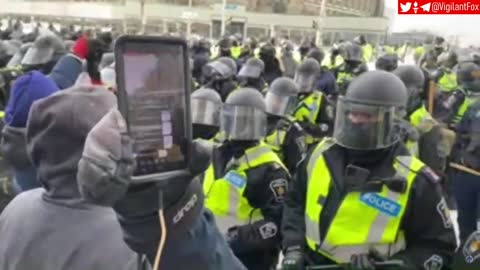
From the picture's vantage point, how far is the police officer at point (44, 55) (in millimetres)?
6920

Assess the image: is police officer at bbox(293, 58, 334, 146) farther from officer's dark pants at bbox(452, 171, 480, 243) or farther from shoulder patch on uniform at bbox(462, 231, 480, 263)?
shoulder patch on uniform at bbox(462, 231, 480, 263)

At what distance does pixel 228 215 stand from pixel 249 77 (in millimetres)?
4812

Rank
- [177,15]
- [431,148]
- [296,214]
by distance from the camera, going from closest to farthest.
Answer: [296,214] → [431,148] → [177,15]

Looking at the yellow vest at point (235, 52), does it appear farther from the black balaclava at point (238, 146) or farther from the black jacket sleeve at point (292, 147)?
the black balaclava at point (238, 146)

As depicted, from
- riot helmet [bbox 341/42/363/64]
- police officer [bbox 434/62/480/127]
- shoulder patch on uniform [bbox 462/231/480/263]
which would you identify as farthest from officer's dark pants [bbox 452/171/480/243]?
riot helmet [bbox 341/42/363/64]

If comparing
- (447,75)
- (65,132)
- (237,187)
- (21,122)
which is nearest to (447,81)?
(447,75)

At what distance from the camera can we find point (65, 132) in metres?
1.98

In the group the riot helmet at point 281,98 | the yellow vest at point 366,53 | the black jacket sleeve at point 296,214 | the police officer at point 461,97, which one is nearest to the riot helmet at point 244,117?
the black jacket sleeve at point 296,214

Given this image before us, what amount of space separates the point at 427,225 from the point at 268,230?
2.97 ft

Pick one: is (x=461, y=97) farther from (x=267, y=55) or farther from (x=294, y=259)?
(x=294, y=259)

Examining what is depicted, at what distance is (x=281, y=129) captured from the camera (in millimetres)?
5488

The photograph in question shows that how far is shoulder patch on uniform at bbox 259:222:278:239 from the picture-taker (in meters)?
3.56

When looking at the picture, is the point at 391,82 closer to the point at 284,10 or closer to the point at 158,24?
the point at 158,24

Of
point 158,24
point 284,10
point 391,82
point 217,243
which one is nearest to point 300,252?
point 391,82
